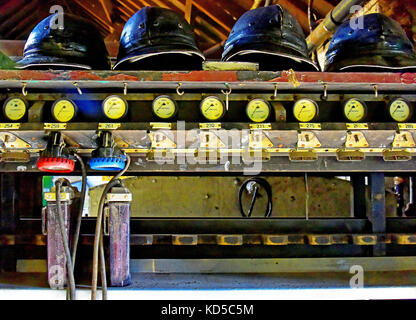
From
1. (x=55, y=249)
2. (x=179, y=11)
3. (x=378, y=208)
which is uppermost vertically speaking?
(x=179, y=11)

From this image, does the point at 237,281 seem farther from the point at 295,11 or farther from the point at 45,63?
the point at 295,11

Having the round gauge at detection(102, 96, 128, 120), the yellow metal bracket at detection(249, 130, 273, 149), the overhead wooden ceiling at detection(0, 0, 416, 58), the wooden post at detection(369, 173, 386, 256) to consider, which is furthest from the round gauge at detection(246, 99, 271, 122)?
the overhead wooden ceiling at detection(0, 0, 416, 58)

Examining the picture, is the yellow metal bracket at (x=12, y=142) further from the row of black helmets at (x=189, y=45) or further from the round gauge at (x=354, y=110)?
the round gauge at (x=354, y=110)

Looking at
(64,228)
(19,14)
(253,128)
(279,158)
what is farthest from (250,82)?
(19,14)

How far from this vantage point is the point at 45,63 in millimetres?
1576

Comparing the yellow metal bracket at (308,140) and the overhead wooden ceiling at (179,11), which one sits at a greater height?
the overhead wooden ceiling at (179,11)

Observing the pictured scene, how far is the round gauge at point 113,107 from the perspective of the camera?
5.08 ft

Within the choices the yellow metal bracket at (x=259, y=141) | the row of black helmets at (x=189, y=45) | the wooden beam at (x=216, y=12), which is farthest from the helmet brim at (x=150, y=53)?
the wooden beam at (x=216, y=12)

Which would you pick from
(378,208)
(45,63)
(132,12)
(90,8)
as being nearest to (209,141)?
(45,63)

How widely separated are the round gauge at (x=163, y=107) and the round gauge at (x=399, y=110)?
3.29 feet

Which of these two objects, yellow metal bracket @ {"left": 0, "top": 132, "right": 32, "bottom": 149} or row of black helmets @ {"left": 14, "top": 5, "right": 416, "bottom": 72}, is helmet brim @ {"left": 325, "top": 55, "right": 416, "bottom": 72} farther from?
yellow metal bracket @ {"left": 0, "top": 132, "right": 32, "bottom": 149}

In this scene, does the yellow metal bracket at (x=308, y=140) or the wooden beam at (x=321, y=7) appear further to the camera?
the wooden beam at (x=321, y=7)

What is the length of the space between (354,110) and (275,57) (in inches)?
19.1

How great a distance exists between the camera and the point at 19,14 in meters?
6.24
